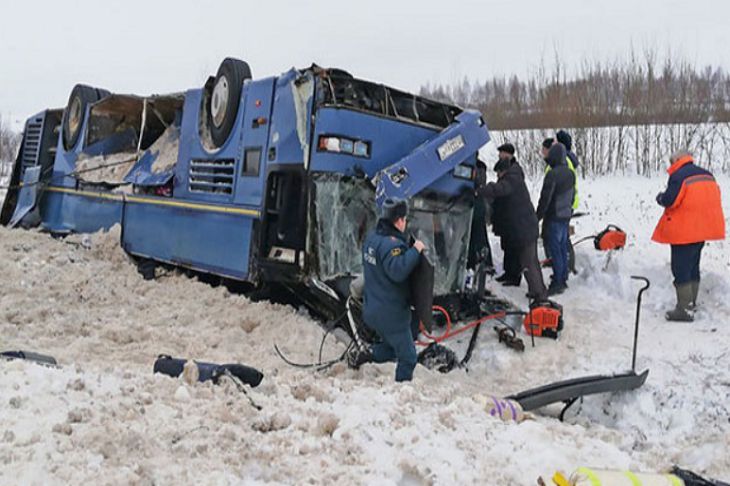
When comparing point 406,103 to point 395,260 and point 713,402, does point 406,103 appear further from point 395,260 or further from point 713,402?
point 713,402

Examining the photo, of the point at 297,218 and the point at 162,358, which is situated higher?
the point at 297,218

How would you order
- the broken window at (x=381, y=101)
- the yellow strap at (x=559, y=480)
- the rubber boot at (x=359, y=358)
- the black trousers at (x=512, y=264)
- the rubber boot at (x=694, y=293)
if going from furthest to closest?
the black trousers at (x=512, y=264) < the rubber boot at (x=694, y=293) < the broken window at (x=381, y=101) < the rubber boot at (x=359, y=358) < the yellow strap at (x=559, y=480)

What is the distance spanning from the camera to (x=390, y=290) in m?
4.92

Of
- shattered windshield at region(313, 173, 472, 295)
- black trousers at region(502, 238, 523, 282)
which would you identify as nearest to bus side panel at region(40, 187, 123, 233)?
shattered windshield at region(313, 173, 472, 295)

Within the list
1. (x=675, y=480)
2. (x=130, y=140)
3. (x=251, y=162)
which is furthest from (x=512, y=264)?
(x=130, y=140)

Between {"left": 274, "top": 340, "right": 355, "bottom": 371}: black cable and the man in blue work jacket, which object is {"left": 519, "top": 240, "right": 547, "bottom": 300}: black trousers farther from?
the man in blue work jacket

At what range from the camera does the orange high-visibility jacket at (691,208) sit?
6680 millimetres

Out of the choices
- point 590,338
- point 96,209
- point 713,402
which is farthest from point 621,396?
point 96,209

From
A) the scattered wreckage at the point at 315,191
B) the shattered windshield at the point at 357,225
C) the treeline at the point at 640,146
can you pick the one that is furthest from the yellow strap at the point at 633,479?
the treeline at the point at 640,146

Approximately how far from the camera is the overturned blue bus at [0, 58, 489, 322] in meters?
5.97

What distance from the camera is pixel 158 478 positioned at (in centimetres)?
261

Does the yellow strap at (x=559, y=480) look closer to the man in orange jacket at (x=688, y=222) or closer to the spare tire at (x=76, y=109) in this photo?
the man in orange jacket at (x=688, y=222)

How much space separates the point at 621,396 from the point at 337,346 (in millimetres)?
2400

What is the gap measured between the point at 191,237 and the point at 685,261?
5.22 m
